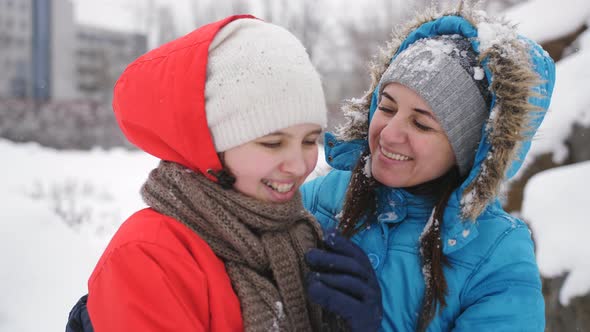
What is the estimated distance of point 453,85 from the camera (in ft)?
4.62

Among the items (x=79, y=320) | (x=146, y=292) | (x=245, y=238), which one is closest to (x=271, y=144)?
(x=245, y=238)

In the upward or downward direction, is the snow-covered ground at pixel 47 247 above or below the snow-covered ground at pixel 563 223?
below

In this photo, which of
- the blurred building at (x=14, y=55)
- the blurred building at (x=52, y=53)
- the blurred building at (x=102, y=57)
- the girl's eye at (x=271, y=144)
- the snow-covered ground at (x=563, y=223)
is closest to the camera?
the girl's eye at (x=271, y=144)

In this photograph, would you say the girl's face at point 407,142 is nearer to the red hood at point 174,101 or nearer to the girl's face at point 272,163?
the girl's face at point 272,163

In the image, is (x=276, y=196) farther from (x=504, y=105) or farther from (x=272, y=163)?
(x=504, y=105)

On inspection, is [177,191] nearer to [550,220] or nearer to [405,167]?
[405,167]

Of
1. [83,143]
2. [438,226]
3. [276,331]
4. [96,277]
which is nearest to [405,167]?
[438,226]

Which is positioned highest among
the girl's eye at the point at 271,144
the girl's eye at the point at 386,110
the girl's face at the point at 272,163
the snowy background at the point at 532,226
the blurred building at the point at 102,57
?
the girl's eye at the point at 386,110

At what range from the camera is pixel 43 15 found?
15.6 m

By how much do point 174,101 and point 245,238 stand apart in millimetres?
429

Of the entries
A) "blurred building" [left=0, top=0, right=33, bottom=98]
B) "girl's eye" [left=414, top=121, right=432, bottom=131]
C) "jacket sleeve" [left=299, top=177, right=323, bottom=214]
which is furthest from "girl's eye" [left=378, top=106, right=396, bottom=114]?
"blurred building" [left=0, top=0, right=33, bottom=98]

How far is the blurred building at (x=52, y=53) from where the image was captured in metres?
16.4

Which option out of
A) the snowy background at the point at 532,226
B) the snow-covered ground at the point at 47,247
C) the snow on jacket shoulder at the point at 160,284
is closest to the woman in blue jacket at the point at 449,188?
the snow on jacket shoulder at the point at 160,284

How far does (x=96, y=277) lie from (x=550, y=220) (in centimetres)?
331
